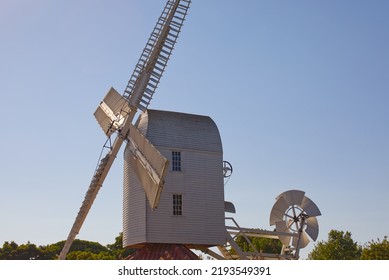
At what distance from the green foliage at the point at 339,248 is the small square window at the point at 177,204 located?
42.1 m

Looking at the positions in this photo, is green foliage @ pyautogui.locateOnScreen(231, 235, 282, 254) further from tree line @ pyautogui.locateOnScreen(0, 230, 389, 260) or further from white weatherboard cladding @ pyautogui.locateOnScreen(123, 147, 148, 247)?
white weatherboard cladding @ pyautogui.locateOnScreen(123, 147, 148, 247)

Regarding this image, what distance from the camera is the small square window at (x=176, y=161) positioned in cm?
3819

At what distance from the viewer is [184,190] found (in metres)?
37.8

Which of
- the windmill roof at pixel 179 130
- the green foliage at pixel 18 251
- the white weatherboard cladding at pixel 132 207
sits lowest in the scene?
the white weatherboard cladding at pixel 132 207

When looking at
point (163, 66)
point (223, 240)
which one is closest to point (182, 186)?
point (223, 240)

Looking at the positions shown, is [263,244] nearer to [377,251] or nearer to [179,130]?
[377,251]

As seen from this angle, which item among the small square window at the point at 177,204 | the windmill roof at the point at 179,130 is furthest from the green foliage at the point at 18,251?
the small square window at the point at 177,204

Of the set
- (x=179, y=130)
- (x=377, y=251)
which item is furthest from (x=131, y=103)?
(x=377, y=251)

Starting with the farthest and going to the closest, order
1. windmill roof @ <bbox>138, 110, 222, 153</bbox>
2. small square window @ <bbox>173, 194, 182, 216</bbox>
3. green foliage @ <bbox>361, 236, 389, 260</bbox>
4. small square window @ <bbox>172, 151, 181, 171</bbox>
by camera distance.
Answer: green foliage @ <bbox>361, 236, 389, 260</bbox> < windmill roof @ <bbox>138, 110, 222, 153</bbox> < small square window @ <bbox>172, 151, 181, 171</bbox> < small square window @ <bbox>173, 194, 182, 216</bbox>

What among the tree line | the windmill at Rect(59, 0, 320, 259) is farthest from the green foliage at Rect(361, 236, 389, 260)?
the windmill at Rect(59, 0, 320, 259)

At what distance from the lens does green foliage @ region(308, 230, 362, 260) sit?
75000 mm

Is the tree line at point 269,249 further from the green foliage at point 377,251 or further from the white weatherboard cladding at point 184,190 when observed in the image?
the white weatherboard cladding at point 184,190

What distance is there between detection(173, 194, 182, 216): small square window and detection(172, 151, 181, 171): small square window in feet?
5.62
